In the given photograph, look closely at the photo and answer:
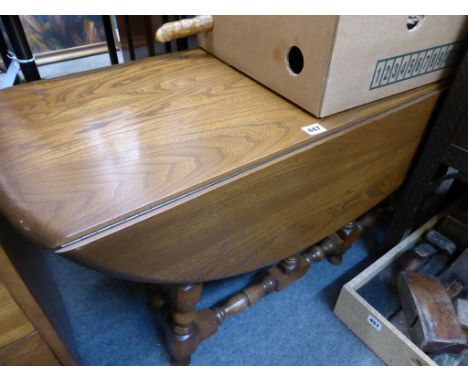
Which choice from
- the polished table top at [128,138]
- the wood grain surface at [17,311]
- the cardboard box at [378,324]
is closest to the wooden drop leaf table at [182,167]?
the polished table top at [128,138]

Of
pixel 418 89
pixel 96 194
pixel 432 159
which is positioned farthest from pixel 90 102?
pixel 432 159

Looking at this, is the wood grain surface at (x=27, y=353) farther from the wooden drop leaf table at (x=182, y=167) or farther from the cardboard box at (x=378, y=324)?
the cardboard box at (x=378, y=324)

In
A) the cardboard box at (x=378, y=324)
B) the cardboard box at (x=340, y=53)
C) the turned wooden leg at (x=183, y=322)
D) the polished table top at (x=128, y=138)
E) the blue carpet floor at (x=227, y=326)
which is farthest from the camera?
the blue carpet floor at (x=227, y=326)

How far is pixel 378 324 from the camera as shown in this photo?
938mm

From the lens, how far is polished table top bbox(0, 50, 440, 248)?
477 millimetres

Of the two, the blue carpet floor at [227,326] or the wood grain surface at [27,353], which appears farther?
the blue carpet floor at [227,326]

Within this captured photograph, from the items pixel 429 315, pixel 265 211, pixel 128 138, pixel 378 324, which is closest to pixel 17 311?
pixel 128 138

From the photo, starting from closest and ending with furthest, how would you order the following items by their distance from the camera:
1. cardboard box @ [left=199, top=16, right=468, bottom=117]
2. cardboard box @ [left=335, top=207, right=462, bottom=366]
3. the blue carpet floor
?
cardboard box @ [left=199, top=16, right=468, bottom=117]
cardboard box @ [left=335, top=207, right=462, bottom=366]
the blue carpet floor

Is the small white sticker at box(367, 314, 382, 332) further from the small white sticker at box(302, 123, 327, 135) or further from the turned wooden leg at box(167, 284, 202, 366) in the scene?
the small white sticker at box(302, 123, 327, 135)

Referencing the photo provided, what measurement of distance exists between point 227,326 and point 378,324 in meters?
0.44

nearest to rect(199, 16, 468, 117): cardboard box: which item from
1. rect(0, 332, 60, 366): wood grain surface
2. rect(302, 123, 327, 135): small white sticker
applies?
rect(302, 123, 327, 135): small white sticker

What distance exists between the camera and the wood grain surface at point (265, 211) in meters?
0.52

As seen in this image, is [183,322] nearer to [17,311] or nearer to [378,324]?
[17,311]
